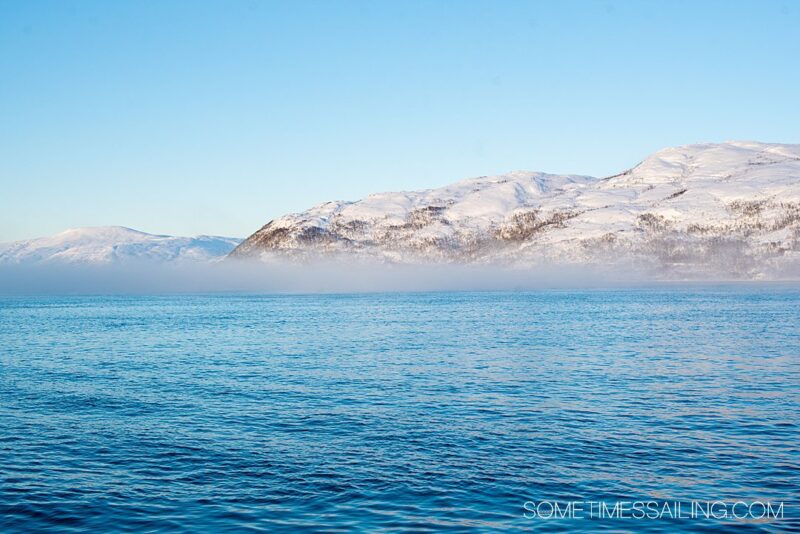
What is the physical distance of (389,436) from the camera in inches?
1527

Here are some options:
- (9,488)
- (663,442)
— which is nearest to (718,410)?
(663,442)

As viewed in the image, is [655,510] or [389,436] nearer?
[655,510]

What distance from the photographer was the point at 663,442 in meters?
37.0

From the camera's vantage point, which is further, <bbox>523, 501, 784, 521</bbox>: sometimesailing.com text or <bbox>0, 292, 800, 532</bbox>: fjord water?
<bbox>0, 292, 800, 532</bbox>: fjord water

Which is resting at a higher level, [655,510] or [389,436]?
[389,436]

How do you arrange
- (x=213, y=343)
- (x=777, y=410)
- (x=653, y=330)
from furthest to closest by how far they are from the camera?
(x=653, y=330)
(x=213, y=343)
(x=777, y=410)

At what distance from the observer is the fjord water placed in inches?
1094

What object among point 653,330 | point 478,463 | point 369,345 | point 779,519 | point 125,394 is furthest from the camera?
point 653,330

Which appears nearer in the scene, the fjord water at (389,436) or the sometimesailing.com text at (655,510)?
the sometimesailing.com text at (655,510)

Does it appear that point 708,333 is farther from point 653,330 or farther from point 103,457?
point 103,457

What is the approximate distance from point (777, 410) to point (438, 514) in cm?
2697

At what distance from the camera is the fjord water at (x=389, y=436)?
1094 inches

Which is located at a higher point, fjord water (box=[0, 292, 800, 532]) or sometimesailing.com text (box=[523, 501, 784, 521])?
fjord water (box=[0, 292, 800, 532])

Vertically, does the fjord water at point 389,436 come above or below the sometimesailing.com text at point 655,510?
A: above
